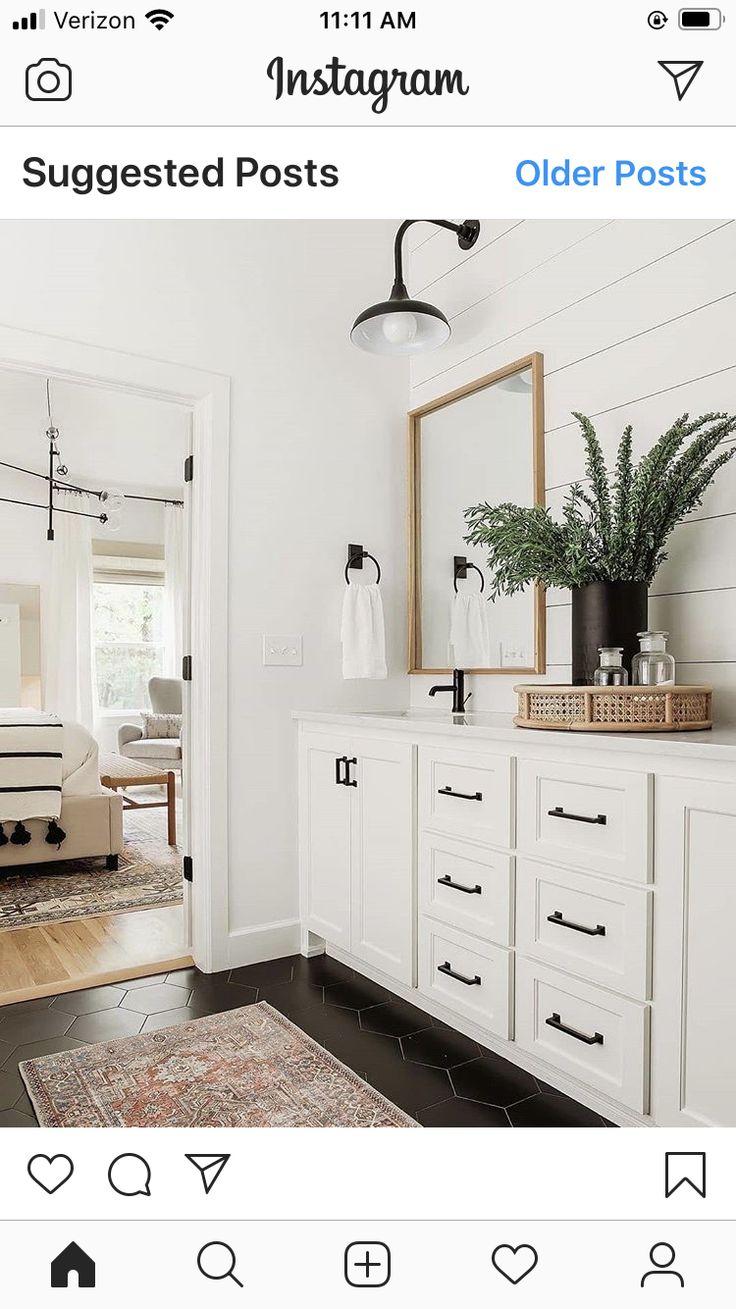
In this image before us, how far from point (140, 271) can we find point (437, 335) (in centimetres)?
94

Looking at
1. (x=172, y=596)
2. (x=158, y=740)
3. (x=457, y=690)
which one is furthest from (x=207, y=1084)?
(x=172, y=596)

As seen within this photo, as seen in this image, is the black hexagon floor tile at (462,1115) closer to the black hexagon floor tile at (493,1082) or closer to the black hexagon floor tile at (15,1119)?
the black hexagon floor tile at (493,1082)

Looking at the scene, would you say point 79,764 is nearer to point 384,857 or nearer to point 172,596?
point 384,857

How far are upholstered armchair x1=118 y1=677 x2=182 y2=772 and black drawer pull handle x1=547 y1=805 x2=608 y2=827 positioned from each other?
421 centimetres

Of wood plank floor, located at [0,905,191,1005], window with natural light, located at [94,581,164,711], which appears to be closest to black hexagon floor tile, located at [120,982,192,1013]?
wood plank floor, located at [0,905,191,1005]

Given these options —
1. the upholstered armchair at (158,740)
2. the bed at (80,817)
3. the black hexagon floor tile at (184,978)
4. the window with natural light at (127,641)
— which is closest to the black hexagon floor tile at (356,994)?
the black hexagon floor tile at (184,978)

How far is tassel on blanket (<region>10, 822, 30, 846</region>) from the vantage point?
3.57m

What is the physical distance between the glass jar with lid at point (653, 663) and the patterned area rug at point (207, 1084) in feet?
3.44

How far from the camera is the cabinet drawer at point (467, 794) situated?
6.08 feet

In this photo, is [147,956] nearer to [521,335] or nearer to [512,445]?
[512,445]
